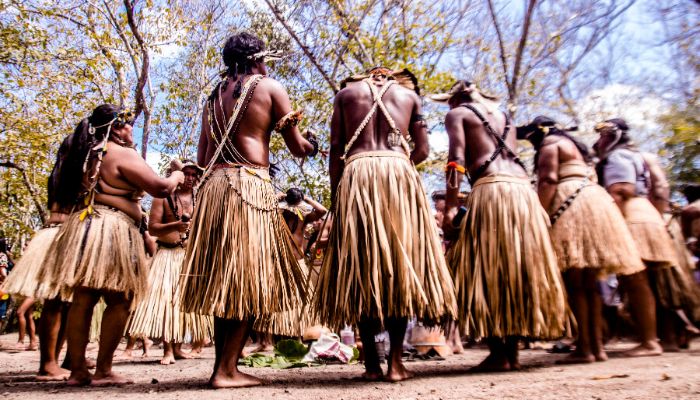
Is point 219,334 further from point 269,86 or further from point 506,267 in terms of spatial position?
point 506,267

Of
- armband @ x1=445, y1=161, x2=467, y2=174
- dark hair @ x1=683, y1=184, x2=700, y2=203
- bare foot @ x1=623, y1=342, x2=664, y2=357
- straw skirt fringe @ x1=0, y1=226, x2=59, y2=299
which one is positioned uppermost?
dark hair @ x1=683, y1=184, x2=700, y2=203

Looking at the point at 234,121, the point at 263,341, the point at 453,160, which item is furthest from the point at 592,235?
the point at 263,341

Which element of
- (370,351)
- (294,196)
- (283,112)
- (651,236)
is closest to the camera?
(370,351)

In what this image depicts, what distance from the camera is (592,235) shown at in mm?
3957

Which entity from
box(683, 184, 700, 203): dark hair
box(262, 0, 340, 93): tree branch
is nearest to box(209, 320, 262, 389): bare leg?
box(683, 184, 700, 203): dark hair

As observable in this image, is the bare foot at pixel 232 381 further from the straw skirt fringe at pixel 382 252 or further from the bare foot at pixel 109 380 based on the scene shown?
the bare foot at pixel 109 380

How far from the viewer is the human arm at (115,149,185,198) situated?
11.3ft

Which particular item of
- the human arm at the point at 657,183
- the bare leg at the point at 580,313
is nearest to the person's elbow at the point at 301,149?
the bare leg at the point at 580,313

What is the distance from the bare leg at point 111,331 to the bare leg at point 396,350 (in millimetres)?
1653

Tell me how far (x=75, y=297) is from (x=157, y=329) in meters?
1.86

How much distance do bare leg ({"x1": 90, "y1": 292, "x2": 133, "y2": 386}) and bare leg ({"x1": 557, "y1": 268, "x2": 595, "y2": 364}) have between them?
2989 mm

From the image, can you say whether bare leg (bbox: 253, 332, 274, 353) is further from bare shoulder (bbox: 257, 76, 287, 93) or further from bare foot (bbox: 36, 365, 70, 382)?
bare shoulder (bbox: 257, 76, 287, 93)

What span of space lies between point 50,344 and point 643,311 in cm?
464

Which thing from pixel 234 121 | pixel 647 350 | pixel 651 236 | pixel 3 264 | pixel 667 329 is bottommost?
pixel 647 350
